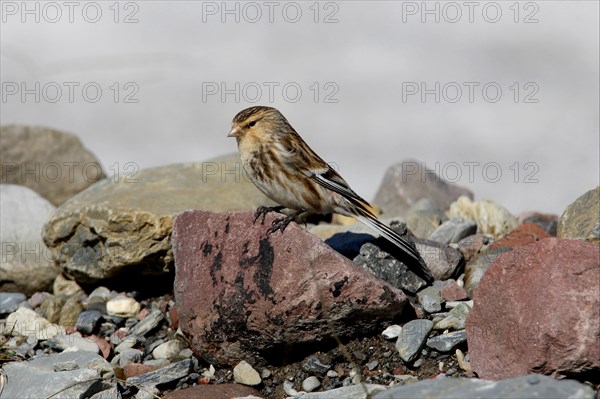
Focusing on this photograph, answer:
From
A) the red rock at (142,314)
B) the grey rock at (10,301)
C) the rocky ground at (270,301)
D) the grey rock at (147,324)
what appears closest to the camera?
the rocky ground at (270,301)

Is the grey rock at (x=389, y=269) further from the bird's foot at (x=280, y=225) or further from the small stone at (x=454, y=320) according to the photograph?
the bird's foot at (x=280, y=225)

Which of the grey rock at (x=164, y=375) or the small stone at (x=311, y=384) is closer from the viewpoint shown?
the small stone at (x=311, y=384)

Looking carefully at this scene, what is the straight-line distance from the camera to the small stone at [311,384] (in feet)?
19.4

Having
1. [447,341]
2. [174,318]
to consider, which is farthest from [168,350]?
[447,341]

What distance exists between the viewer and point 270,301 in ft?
19.6

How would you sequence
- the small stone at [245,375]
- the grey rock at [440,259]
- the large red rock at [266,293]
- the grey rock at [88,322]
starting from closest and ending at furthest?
the large red rock at [266,293] → the small stone at [245,375] → the grey rock at [440,259] → the grey rock at [88,322]

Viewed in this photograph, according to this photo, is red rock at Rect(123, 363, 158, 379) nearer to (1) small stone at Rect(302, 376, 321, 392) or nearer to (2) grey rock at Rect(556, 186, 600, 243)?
(1) small stone at Rect(302, 376, 321, 392)

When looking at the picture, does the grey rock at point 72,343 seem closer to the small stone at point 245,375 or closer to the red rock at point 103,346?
the red rock at point 103,346

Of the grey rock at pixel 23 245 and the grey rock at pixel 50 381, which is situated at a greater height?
the grey rock at pixel 23 245

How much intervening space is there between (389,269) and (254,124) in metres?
1.48

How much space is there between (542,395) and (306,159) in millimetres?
3053

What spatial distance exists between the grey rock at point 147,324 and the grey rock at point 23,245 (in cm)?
150

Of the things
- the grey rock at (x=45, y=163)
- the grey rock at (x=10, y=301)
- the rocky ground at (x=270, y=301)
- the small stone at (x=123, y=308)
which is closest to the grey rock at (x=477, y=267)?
the rocky ground at (x=270, y=301)

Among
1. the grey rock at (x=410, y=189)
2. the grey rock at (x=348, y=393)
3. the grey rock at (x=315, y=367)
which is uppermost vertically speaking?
the grey rock at (x=410, y=189)
